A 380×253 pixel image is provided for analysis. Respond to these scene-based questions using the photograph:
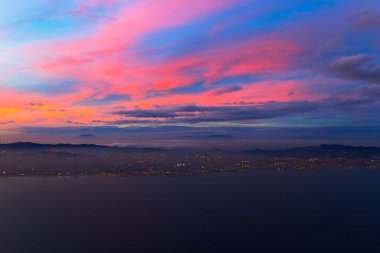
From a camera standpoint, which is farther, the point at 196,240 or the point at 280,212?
the point at 280,212

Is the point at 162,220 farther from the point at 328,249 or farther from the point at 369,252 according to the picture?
the point at 369,252

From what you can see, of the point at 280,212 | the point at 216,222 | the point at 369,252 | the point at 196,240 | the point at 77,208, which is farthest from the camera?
the point at 77,208

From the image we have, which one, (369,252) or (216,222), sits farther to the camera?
(216,222)

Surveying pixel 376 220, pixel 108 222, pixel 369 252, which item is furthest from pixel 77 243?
pixel 376 220

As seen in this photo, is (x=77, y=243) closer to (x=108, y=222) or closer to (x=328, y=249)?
(x=108, y=222)

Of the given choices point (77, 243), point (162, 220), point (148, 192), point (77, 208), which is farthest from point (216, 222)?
point (148, 192)

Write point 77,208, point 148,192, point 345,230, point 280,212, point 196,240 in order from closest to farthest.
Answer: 1. point 196,240
2. point 345,230
3. point 280,212
4. point 77,208
5. point 148,192
